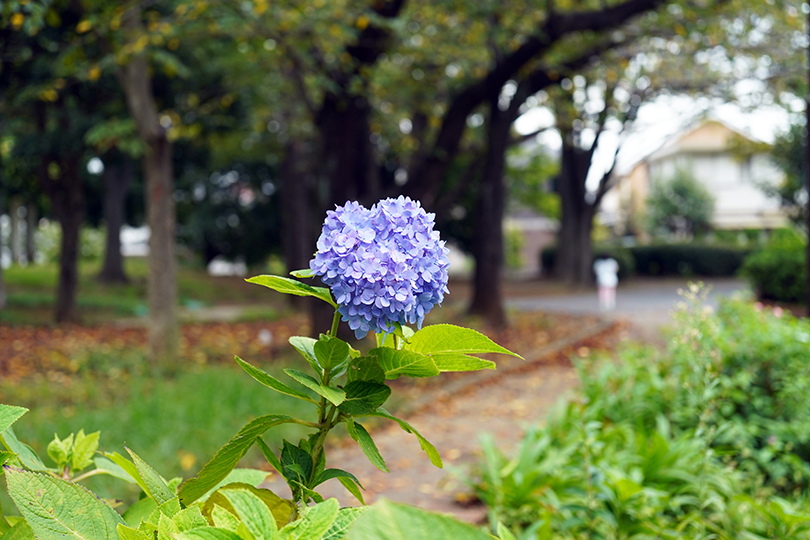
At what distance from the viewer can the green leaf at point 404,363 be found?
101 cm

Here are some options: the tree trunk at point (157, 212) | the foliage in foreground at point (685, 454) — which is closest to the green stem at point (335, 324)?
the foliage in foreground at point (685, 454)

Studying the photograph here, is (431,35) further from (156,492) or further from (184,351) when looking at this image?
(156,492)

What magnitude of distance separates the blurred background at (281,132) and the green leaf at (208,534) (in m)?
3.68

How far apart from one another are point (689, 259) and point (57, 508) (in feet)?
97.1

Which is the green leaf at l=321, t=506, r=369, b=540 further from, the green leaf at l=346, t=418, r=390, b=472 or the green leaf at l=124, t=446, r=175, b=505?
the green leaf at l=124, t=446, r=175, b=505

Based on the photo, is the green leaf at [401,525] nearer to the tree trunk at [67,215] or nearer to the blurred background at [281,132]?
the blurred background at [281,132]

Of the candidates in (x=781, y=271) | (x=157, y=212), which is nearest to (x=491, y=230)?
(x=157, y=212)

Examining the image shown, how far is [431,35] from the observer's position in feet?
33.4

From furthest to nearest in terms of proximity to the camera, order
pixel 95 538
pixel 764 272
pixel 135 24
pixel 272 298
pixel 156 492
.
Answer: pixel 272 298 < pixel 764 272 < pixel 135 24 < pixel 156 492 < pixel 95 538

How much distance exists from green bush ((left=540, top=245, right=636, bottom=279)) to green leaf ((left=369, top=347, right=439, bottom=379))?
81.8 feet

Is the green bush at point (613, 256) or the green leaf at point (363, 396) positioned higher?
the green leaf at point (363, 396)

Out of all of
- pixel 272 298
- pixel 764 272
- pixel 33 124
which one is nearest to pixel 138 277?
pixel 272 298

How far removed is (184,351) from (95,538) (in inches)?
331

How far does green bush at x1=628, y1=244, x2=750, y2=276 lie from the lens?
2789 cm
